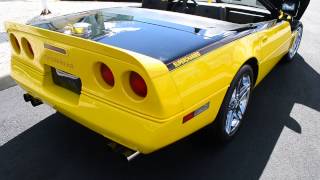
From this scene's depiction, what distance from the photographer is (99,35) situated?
2373mm

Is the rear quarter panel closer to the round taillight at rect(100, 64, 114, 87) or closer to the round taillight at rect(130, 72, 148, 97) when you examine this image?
the round taillight at rect(130, 72, 148, 97)

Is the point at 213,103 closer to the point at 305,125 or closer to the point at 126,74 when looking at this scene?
the point at 126,74

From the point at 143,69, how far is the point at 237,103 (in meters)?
1.43

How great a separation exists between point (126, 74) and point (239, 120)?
5.07 ft

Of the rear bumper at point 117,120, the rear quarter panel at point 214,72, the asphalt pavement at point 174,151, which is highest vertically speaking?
the rear quarter panel at point 214,72

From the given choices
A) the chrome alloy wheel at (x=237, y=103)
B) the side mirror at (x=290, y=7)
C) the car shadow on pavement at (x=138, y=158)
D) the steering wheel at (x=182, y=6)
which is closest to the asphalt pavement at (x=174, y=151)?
the car shadow on pavement at (x=138, y=158)

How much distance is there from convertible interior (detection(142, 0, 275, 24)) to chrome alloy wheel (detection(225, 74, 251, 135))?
65 cm

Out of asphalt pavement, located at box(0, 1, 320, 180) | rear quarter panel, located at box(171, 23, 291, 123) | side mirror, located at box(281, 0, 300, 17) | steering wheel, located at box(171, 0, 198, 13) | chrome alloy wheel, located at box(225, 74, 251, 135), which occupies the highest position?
steering wheel, located at box(171, 0, 198, 13)

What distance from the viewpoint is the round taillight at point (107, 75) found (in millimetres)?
2068

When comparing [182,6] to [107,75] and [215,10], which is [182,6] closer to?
[215,10]

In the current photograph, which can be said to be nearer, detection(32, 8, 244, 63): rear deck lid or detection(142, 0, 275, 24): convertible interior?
detection(32, 8, 244, 63): rear deck lid

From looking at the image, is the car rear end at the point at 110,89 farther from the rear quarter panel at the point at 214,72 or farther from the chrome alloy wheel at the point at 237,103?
the chrome alloy wheel at the point at 237,103

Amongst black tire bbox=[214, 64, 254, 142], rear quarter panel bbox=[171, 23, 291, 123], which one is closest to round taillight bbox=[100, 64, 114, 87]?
rear quarter panel bbox=[171, 23, 291, 123]

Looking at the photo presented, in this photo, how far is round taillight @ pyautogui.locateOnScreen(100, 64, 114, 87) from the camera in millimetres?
2068
